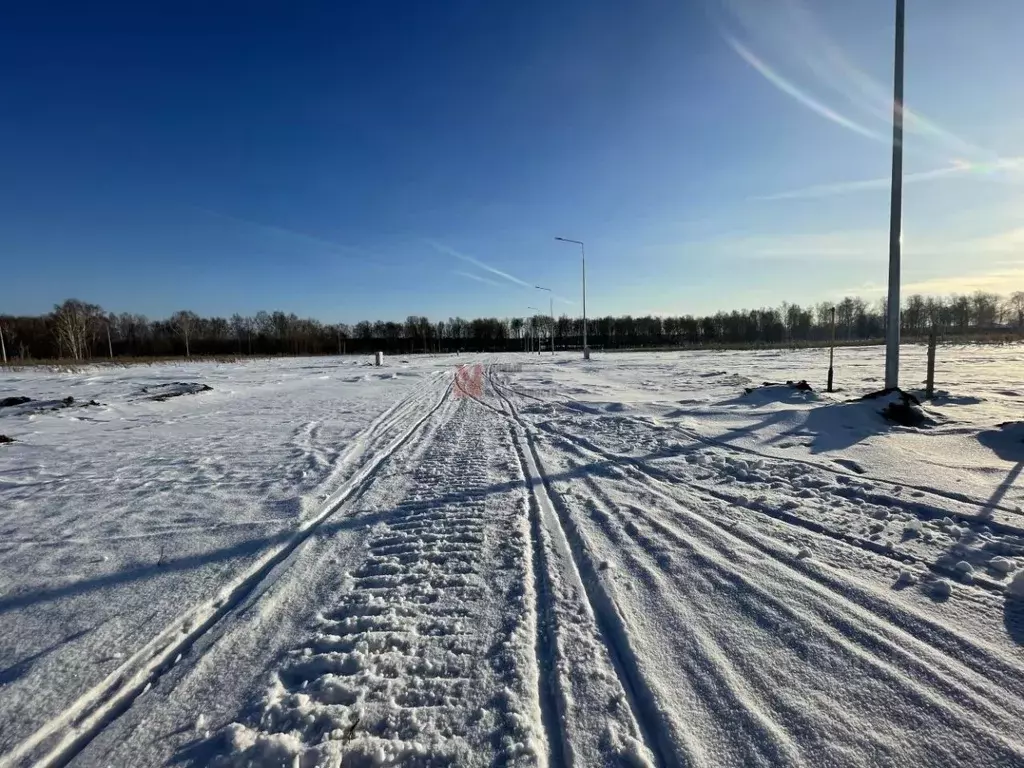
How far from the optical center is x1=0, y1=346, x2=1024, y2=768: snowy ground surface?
2049 millimetres

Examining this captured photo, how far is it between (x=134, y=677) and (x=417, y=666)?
5.03ft

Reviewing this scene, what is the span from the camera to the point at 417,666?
2490 mm

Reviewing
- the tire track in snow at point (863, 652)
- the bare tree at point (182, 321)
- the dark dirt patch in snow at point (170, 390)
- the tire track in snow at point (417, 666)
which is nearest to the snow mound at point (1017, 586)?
the tire track in snow at point (863, 652)

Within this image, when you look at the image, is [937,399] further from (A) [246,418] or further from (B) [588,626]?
(A) [246,418]

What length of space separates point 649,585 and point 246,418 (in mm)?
11316

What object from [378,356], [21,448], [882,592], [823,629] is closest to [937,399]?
[882,592]

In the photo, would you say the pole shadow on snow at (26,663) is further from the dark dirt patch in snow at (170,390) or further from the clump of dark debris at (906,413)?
the dark dirt patch in snow at (170,390)

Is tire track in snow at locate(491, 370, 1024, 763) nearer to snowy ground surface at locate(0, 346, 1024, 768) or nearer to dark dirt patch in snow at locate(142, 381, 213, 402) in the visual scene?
snowy ground surface at locate(0, 346, 1024, 768)

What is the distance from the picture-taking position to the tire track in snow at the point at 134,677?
2.01 meters

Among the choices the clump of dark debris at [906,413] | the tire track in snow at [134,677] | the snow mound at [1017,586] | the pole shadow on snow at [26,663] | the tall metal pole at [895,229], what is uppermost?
the tall metal pole at [895,229]

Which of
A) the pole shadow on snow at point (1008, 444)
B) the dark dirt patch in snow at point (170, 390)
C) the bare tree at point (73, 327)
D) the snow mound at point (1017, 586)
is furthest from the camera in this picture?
the bare tree at point (73, 327)

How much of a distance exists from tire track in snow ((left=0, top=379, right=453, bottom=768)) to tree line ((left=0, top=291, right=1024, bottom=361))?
265 feet

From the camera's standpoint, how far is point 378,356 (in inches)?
1423

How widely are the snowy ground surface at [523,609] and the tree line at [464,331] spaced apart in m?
78.8
